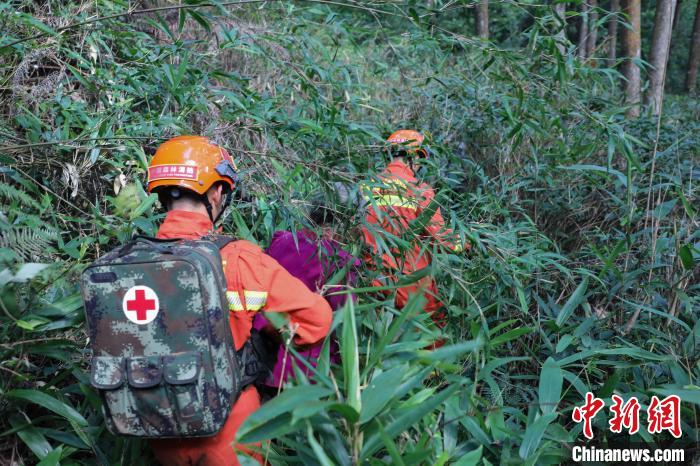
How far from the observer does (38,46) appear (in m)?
4.44

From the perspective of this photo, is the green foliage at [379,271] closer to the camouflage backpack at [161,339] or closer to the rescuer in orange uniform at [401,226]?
the rescuer in orange uniform at [401,226]

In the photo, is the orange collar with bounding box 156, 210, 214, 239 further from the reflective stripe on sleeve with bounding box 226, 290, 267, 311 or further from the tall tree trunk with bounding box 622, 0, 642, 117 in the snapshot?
the tall tree trunk with bounding box 622, 0, 642, 117

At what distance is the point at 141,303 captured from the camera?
2.24 m

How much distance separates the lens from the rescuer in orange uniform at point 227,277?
7.95ft

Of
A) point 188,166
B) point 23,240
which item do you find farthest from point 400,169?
point 23,240

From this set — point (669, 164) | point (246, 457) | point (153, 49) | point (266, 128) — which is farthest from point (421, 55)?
point (246, 457)

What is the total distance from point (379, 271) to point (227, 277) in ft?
3.72

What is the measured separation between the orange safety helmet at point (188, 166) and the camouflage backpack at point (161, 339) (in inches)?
13.9

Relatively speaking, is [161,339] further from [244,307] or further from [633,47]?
[633,47]

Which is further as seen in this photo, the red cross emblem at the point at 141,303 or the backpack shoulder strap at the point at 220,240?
the backpack shoulder strap at the point at 220,240

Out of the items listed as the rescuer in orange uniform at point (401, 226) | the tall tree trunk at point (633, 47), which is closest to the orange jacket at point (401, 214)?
the rescuer in orange uniform at point (401, 226)

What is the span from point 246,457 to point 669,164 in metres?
4.50

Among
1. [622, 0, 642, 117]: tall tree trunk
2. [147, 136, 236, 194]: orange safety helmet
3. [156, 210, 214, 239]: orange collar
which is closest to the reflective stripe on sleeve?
[156, 210, 214, 239]: orange collar

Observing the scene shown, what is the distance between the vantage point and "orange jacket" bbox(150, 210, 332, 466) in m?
2.42
